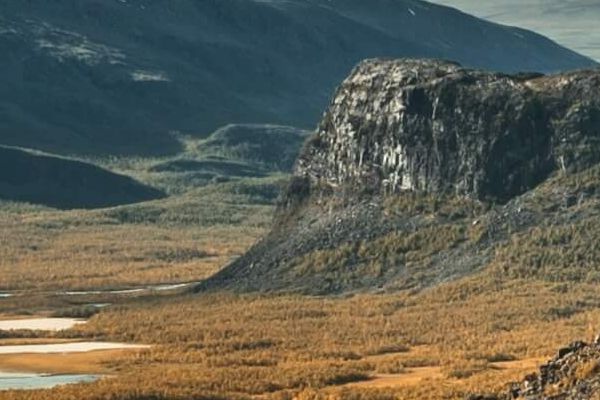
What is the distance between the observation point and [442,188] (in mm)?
110938

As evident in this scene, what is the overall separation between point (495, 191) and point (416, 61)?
14.2 meters

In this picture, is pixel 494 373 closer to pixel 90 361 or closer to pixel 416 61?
pixel 90 361

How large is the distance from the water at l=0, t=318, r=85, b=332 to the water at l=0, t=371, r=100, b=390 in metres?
19.5

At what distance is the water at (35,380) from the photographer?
71.6 metres

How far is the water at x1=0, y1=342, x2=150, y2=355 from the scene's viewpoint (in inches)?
3378

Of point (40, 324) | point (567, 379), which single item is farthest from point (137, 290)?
point (567, 379)

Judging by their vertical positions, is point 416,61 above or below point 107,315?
above

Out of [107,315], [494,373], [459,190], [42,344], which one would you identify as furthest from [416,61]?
[494,373]

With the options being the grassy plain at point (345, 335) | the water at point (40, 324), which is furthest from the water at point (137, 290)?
the water at point (40, 324)

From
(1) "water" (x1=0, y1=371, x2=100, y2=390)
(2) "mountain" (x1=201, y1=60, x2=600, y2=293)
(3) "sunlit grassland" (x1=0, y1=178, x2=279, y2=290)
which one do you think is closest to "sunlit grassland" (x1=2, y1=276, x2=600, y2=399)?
(1) "water" (x1=0, y1=371, x2=100, y2=390)

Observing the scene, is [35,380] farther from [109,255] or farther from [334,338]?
[109,255]

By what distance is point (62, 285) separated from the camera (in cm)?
13212

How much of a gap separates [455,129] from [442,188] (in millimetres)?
3796

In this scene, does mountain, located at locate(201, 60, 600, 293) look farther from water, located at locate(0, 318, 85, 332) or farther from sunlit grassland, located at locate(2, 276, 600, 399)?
water, located at locate(0, 318, 85, 332)
